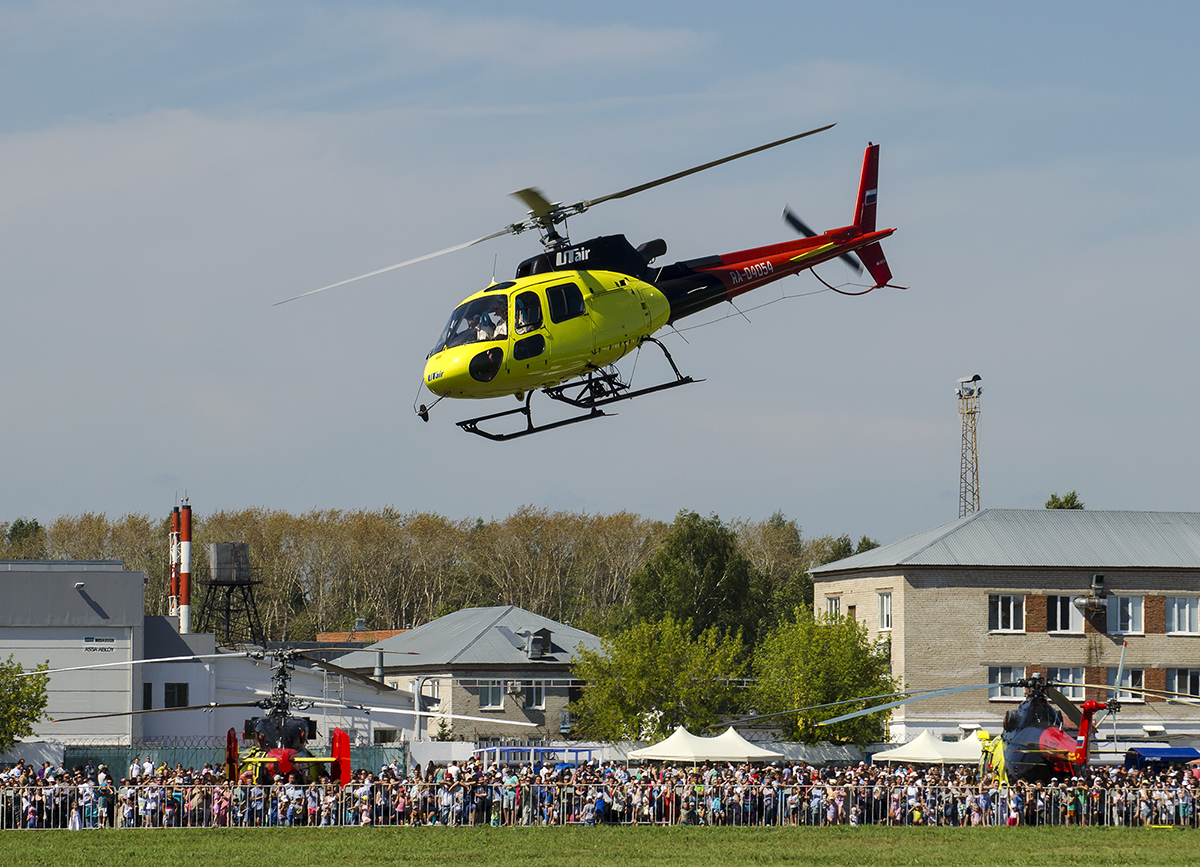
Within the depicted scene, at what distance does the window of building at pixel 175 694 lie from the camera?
57.1 metres

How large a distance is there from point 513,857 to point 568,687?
130ft

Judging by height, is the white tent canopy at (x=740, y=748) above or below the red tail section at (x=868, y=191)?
below

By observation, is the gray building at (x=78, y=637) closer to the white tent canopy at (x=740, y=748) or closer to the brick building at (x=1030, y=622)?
the white tent canopy at (x=740, y=748)

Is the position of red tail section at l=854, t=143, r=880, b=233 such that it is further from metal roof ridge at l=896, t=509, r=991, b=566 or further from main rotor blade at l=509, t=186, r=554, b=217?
metal roof ridge at l=896, t=509, r=991, b=566

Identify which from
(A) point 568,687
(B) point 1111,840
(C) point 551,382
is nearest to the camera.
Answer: (C) point 551,382

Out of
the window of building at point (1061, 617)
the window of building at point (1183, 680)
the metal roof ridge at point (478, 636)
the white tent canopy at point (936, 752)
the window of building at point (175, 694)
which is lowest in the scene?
the white tent canopy at point (936, 752)

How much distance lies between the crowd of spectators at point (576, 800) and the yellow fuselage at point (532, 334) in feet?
44.3

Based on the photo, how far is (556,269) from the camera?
27203mm

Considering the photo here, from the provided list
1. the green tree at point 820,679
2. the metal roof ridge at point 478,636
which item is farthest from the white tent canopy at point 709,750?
the metal roof ridge at point 478,636

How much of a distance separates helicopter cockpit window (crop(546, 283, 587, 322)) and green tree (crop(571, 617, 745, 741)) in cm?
2958

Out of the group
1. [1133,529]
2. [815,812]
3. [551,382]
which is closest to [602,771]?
[815,812]

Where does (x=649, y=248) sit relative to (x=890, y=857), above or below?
above

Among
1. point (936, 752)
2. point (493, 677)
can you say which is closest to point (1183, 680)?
point (936, 752)

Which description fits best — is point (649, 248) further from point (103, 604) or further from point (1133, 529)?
point (1133, 529)
